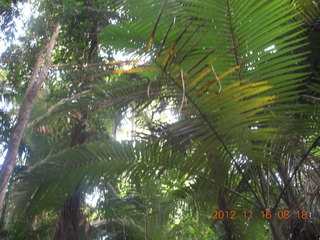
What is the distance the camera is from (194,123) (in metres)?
1.23

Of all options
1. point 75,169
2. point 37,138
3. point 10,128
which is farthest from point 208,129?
point 10,128

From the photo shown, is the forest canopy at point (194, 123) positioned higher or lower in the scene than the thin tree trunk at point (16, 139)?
lower

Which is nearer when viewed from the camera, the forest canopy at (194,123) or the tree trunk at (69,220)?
the forest canopy at (194,123)

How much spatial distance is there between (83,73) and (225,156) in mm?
2945

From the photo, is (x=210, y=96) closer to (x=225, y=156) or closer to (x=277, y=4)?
(x=225, y=156)

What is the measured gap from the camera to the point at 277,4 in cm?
132

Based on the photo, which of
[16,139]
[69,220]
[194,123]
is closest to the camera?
[194,123]

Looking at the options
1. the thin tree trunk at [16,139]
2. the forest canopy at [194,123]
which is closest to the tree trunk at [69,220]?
the forest canopy at [194,123]

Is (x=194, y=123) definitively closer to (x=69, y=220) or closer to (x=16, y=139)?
(x=69, y=220)

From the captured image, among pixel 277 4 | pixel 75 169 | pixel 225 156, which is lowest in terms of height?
pixel 225 156

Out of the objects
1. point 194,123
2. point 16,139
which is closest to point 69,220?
point 16,139

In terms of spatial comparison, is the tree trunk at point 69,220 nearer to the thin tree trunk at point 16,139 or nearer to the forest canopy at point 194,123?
the forest canopy at point 194,123

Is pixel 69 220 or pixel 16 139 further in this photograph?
pixel 16 139

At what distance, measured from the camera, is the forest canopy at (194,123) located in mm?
1215
